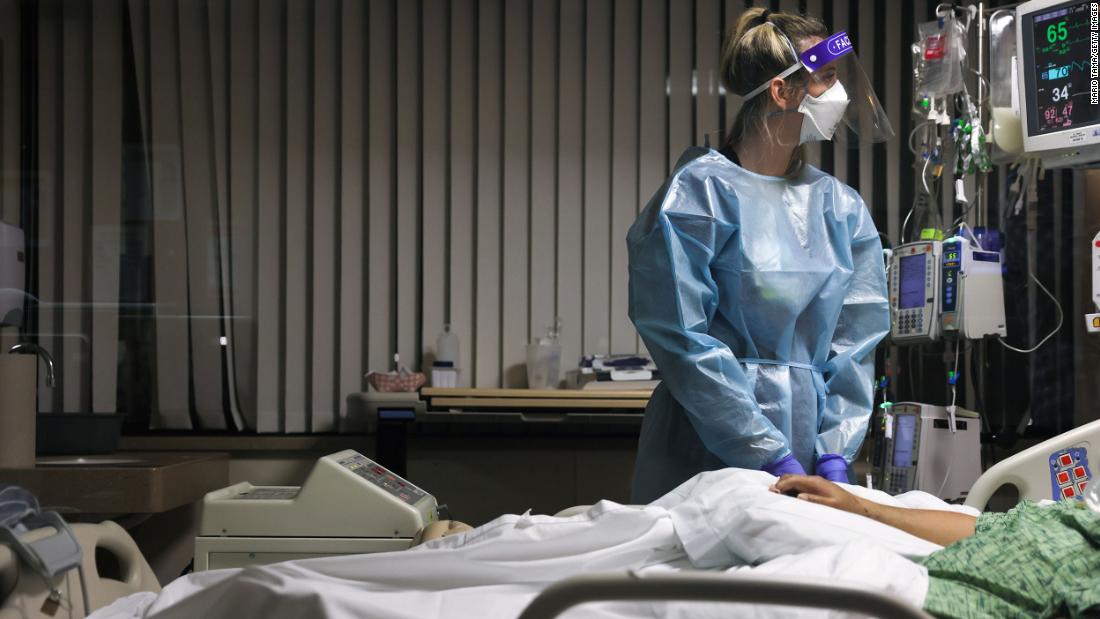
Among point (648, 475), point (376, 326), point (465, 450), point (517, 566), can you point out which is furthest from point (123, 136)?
point (517, 566)

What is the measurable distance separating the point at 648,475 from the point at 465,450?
67.3 inches

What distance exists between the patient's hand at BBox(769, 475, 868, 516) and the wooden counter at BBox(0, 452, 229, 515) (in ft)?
5.75

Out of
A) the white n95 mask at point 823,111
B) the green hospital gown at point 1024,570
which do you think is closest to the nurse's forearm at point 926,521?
the green hospital gown at point 1024,570

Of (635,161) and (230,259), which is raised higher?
(635,161)

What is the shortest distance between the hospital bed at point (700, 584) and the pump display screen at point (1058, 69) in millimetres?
945

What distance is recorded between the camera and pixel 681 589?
66cm

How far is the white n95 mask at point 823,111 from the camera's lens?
1782 mm

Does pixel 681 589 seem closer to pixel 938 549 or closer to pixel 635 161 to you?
pixel 938 549

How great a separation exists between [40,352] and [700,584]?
8.70 ft

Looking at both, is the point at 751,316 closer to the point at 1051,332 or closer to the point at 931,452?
the point at 931,452

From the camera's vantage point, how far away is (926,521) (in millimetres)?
1277

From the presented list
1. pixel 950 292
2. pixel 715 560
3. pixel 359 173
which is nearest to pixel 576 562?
pixel 715 560

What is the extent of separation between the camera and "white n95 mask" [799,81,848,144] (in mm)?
1782

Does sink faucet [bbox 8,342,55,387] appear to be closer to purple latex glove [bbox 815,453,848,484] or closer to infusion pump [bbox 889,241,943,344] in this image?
purple latex glove [bbox 815,453,848,484]
